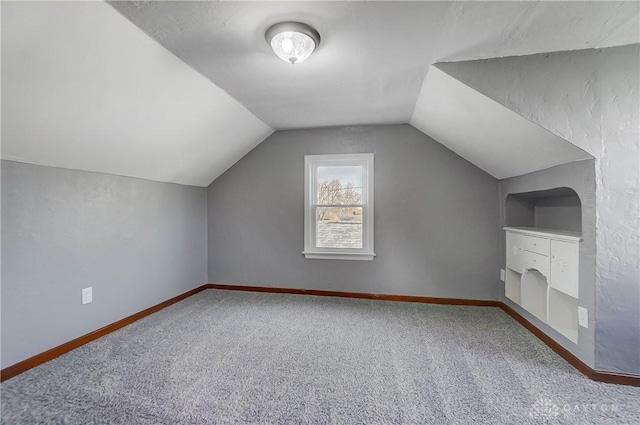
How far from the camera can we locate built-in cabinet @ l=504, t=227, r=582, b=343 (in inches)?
85.1

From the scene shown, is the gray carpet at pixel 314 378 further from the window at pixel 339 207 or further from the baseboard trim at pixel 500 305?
the window at pixel 339 207

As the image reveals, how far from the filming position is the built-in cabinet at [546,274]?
2.16 metres

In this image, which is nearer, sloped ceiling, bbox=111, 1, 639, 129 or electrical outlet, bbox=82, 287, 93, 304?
sloped ceiling, bbox=111, 1, 639, 129

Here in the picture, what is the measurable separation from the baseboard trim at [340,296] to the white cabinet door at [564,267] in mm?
461

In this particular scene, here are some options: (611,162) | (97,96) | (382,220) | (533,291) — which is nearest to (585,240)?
(611,162)

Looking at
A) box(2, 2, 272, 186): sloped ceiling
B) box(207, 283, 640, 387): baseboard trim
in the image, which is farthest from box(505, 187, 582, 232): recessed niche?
box(2, 2, 272, 186): sloped ceiling

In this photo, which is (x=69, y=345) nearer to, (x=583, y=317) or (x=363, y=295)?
(x=363, y=295)

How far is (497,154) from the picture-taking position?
275 cm

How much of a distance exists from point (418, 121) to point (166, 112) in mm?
2485

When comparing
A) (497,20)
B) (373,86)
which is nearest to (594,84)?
(497,20)

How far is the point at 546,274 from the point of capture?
245 cm

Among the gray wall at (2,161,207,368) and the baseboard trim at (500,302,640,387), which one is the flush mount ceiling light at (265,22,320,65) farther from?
the baseboard trim at (500,302,640,387)

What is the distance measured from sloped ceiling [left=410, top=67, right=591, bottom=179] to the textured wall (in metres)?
0.16

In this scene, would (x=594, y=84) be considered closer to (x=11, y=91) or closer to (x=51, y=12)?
(x=51, y=12)
